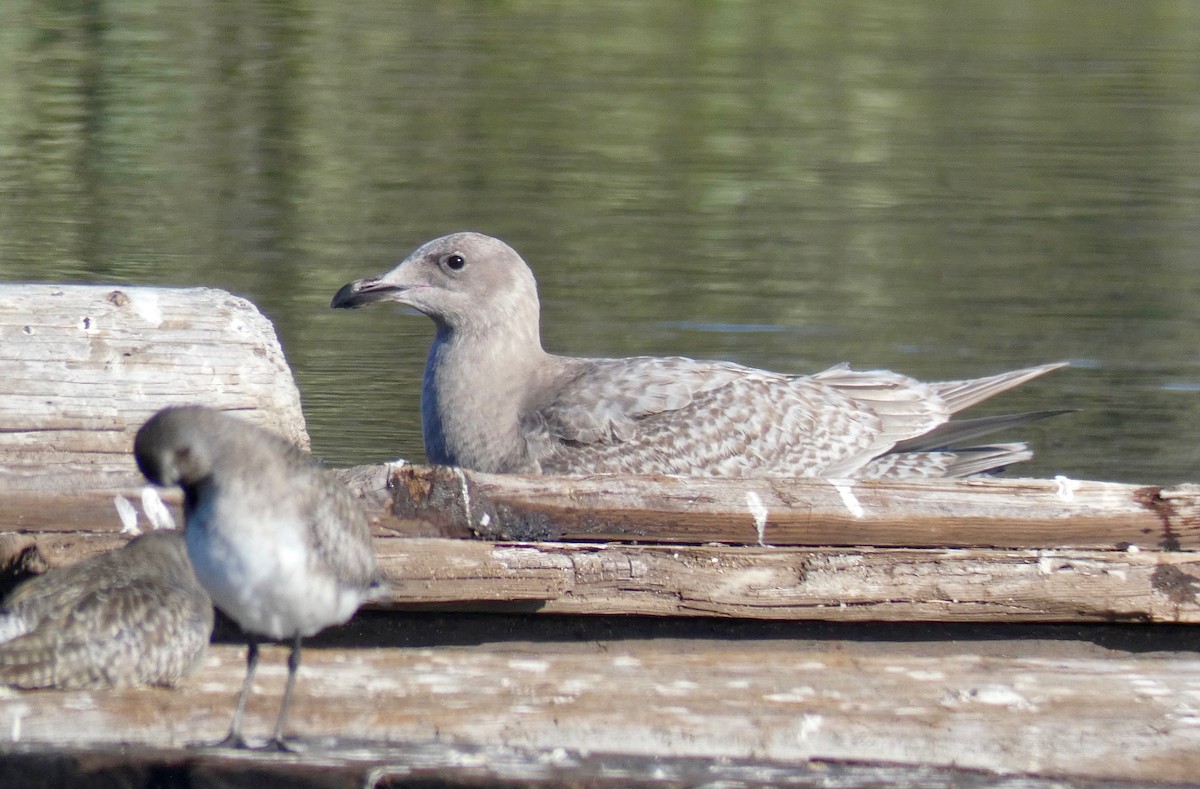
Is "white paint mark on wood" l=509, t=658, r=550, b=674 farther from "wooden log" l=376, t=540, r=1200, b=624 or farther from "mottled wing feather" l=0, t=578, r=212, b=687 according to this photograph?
"mottled wing feather" l=0, t=578, r=212, b=687

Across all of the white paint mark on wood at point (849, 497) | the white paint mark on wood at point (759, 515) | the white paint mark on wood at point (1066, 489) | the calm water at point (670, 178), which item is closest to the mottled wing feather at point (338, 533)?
the white paint mark on wood at point (759, 515)

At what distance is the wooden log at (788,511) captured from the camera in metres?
4.46

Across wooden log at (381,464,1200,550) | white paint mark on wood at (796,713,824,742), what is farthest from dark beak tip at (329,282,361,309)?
white paint mark on wood at (796,713,824,742)

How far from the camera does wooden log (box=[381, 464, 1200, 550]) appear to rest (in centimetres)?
446

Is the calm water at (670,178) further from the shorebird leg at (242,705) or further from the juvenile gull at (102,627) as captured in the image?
the shorebird leg at (242,705)

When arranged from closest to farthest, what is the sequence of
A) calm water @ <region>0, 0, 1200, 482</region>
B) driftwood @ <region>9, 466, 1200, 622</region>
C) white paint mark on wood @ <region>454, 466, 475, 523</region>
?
driftwood @ <region>9, 466, 1200, 622</region>, white paint mark on wood @ <region>454, 466, 475, 523</region>, calm water @ <region>0, 0, 1200, 482</region>

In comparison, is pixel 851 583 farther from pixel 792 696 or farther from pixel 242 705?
pixel 242 705

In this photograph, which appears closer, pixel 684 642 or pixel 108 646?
pixel 108 646

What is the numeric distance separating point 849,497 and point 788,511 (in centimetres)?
16

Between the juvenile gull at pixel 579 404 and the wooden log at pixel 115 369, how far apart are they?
3.45ft

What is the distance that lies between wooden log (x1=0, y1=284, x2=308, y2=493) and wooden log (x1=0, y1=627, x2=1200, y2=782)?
2.62ft

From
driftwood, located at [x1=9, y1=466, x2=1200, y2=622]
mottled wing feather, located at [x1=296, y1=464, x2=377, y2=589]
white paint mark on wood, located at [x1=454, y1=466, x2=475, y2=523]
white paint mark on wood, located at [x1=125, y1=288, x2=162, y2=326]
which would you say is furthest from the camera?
white paint mark on wood, located at [x1=125, y1=288, x2=162, y2=326]

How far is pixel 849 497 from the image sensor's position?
4.57m

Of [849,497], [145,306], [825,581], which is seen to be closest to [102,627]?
[145,306]
